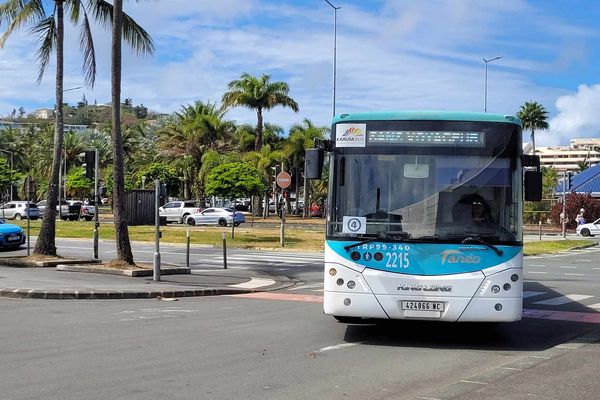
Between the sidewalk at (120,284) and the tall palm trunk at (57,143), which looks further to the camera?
the tall palm trunk at (57,143)

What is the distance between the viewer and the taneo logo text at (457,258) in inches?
366

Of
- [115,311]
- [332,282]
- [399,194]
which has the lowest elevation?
[115,311]

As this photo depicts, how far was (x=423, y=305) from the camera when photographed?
930 cm

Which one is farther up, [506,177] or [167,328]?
[506,177]

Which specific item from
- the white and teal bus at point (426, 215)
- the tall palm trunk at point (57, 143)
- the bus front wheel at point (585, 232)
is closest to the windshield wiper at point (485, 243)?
the white and teal bus at point (426, 215)

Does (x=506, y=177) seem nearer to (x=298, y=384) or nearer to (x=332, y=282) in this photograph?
(x=332, y=282)

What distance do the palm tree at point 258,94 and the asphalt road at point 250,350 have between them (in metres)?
51.3

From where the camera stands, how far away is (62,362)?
809cm

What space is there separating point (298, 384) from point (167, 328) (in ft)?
13.5

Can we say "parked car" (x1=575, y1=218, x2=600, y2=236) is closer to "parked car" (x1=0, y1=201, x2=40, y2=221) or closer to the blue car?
the blue car

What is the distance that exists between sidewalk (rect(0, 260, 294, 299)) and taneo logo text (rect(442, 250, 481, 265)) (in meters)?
7.62

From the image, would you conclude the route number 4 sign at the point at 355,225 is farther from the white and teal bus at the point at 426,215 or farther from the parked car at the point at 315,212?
the parked car at the point at 315,212

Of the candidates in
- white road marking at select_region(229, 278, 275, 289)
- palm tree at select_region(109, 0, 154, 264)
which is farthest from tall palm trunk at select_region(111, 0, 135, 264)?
white road marking at select_region(229, 278, 275, 289)

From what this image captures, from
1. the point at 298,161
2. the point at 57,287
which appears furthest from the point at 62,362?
the point at 298,161
